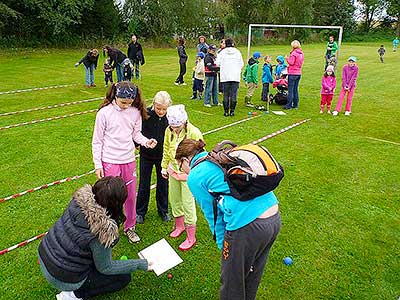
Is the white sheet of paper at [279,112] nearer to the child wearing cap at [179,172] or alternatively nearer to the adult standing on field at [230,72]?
the adult standing on field at [230,72]

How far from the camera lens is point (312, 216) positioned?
489 cm

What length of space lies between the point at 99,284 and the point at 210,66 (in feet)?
25.6

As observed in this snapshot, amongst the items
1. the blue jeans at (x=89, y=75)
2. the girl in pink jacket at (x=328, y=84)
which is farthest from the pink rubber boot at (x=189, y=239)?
the blue jeans at (x=89, y=75)

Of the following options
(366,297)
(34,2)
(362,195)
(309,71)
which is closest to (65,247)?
(366,297)

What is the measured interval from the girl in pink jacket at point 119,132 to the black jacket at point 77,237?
0.90 metres

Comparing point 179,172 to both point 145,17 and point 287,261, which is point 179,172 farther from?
point 145,17

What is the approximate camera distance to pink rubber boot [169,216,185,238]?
438 cm

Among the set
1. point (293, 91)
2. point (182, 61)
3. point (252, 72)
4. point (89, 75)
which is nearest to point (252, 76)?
point (252, 72)

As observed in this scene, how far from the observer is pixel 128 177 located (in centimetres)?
402

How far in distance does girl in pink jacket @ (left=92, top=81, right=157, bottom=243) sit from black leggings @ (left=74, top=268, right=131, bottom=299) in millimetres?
802

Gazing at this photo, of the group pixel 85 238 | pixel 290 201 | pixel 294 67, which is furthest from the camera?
pixel 294 67

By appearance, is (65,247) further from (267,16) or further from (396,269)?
(267,16)

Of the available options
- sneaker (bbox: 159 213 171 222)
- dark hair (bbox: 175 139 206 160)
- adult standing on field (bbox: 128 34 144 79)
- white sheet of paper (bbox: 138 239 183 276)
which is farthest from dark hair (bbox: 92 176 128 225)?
adult standing on field (bbox: 128 34 144 79)

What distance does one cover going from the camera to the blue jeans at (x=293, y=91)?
33.6ft
